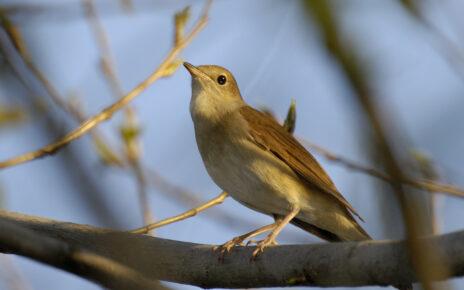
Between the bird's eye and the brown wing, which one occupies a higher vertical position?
the bird's eye

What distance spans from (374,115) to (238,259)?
2.88m

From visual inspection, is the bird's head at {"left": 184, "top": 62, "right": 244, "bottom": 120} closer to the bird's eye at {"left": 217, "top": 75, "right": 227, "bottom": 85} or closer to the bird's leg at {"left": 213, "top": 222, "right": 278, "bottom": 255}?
the bird's eye at {"left": 217, "top": 75, "right": 227, "bottom": 85}

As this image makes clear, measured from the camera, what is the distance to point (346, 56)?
1453 millimetres

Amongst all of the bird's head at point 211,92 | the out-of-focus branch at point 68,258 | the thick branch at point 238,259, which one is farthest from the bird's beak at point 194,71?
the out-of-focus branch at point 68,258

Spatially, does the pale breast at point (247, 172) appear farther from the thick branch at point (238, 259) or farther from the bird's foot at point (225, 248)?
the thick branch at point (238, 259)

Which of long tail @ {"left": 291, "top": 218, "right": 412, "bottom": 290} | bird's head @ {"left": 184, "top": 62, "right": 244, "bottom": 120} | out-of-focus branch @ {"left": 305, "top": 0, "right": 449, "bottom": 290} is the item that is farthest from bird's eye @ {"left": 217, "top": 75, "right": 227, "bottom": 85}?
out-of-focus branch @ {"left": 305, "top": 0, "right": 449, "bottom": 290}

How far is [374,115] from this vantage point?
4.78ft

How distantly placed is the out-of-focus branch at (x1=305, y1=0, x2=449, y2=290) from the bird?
4.16 m

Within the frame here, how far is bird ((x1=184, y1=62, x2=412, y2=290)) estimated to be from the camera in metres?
6.10

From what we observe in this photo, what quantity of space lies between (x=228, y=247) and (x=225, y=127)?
7.43 ft

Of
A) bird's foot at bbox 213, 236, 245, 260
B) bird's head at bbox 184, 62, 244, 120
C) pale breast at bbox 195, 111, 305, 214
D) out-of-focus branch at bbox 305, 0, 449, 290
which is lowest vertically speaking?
out-of-focus branch at bbox 305, 0, 449, 290

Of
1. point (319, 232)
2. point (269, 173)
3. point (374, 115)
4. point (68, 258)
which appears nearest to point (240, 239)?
point (269, 173)

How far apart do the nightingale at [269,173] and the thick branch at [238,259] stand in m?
1.59

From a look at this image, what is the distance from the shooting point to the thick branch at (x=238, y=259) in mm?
2427
